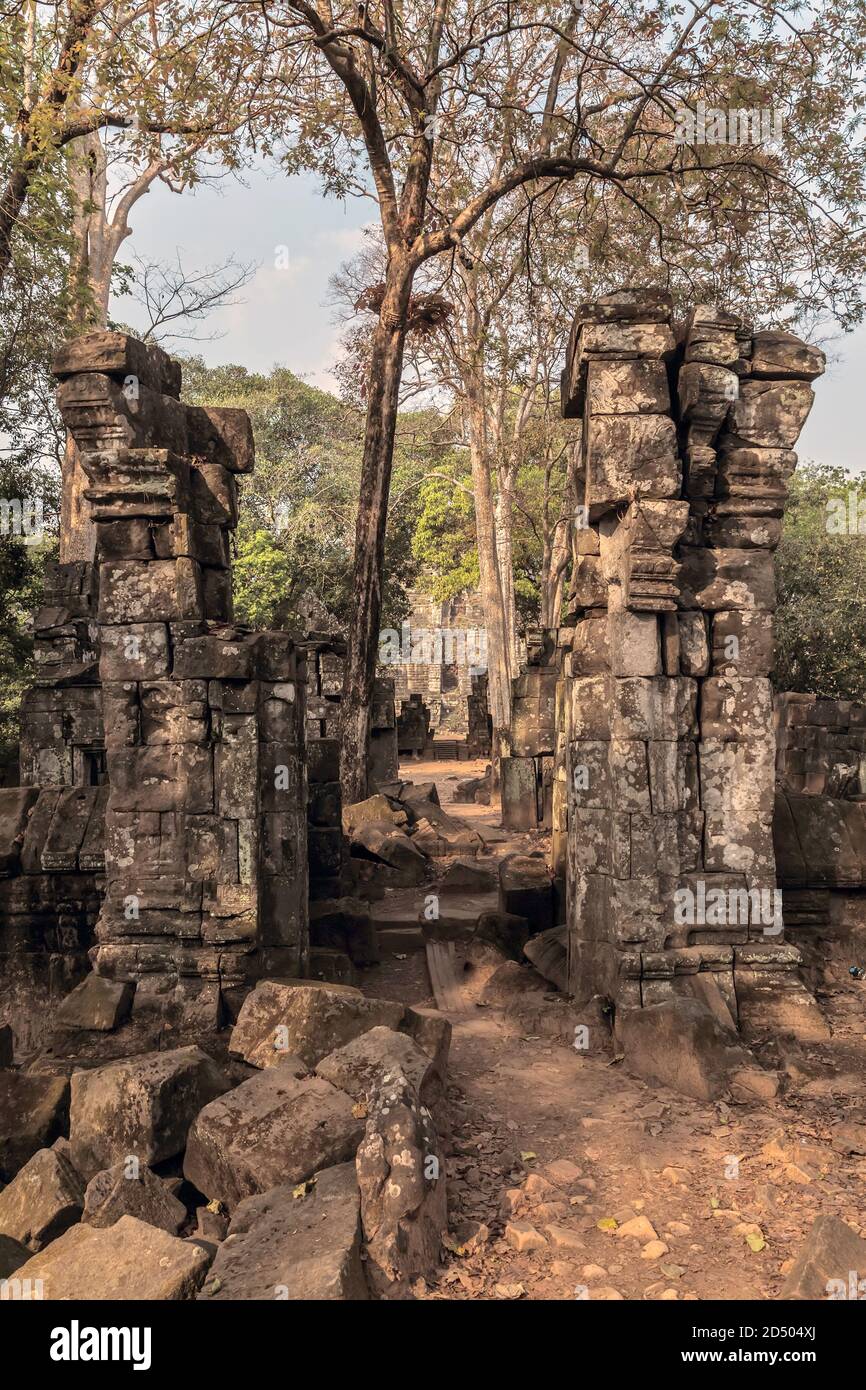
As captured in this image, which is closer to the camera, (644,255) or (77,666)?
(77,666)

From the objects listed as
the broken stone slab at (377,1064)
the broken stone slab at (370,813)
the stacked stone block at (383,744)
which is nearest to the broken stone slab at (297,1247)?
the broken stone slab at (377,1064)

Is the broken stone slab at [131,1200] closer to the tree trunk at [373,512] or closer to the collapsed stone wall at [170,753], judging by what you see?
the collapsed stone wall at [170,753]

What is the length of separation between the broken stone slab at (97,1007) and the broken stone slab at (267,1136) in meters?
1.61

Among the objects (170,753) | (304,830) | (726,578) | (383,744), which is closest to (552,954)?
(304,830)

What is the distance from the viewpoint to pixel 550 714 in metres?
14.9

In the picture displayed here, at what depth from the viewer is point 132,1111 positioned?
4.33m

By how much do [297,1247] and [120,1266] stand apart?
2.12ft

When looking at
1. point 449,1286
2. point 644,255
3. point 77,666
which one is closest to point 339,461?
point 644,255

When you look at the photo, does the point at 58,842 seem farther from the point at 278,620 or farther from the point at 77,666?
the point at 278,620

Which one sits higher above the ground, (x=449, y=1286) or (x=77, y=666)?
(x=77, y=666)

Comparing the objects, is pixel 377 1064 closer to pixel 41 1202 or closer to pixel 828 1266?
pixel 41 1202

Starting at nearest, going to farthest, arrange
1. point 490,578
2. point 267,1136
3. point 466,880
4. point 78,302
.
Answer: point 267,1136
point 466,880
point 78,302
point 490,578

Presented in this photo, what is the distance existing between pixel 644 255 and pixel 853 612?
888 centimetres

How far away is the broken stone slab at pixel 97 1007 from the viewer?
223 inches
